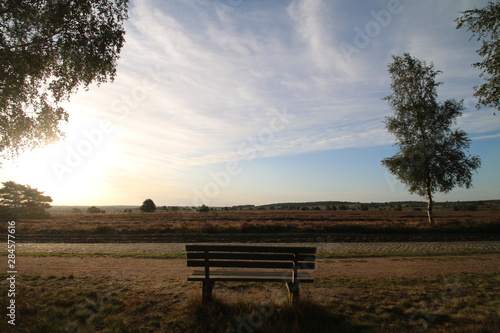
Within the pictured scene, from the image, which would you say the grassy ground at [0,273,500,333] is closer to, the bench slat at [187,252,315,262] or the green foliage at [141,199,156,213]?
the bench slat at [187,252,315,262]

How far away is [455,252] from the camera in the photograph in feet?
45.3

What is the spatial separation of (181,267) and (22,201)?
7476 cm

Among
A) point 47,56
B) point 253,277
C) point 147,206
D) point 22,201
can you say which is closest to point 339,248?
point 253,277

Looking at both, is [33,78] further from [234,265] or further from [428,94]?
[428,94]

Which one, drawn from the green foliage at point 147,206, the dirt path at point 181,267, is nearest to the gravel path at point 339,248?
the dirt path at point 181,267

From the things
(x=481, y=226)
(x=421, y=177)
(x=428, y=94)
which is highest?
(x=428, y=94)

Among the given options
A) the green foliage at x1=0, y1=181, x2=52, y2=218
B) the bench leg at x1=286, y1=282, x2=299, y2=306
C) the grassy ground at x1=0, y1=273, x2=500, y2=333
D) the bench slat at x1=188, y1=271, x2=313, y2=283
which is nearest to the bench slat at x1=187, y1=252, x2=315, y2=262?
the bench slat at x1=188, y1=271, x2=313, y2=283

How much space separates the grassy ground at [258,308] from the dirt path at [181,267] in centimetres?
142

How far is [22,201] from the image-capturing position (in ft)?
213

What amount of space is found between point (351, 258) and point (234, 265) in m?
8.77

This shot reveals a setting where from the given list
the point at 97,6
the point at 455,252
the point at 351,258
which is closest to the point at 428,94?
the point at 455,252

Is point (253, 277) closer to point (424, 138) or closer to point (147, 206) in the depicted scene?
point (424, 138)

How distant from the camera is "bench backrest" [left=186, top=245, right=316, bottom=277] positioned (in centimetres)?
608

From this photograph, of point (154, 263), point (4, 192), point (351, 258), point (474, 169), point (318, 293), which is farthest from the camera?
point (4, 192)
